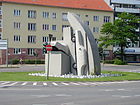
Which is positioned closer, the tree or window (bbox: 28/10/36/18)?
the tree

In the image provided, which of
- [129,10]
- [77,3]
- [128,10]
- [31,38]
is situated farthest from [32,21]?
[129,10]

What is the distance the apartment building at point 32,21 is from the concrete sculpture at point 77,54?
34533mm

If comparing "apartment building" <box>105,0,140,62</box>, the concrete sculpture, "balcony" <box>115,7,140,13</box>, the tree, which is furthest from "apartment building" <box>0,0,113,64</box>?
the concrete sculpture

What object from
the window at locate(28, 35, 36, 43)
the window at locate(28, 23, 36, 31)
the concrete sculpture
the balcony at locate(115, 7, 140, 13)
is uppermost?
the balcony at locate(115, 7, 140, 13)

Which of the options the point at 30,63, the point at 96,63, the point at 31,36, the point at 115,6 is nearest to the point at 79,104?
the point at 96,63

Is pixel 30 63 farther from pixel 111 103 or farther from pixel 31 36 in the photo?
pixel 111 103

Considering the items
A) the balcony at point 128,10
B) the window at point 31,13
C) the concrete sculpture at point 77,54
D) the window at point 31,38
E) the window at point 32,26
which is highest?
the balcony at point 128,10

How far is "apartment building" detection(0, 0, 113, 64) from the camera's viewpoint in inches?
2525

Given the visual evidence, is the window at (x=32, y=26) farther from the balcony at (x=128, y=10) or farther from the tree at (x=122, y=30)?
the balcony at (x=128, y=10)

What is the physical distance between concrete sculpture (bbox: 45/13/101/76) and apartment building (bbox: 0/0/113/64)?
34.5 m

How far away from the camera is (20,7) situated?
65750 mm

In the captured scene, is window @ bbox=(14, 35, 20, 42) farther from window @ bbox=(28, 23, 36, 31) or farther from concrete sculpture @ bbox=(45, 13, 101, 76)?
concrete sculpture @ bbox=(45, 13, 101, 76)

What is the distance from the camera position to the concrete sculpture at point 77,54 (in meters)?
29.5

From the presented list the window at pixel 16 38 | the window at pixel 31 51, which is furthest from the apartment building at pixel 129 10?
the window at pixel 16 38
